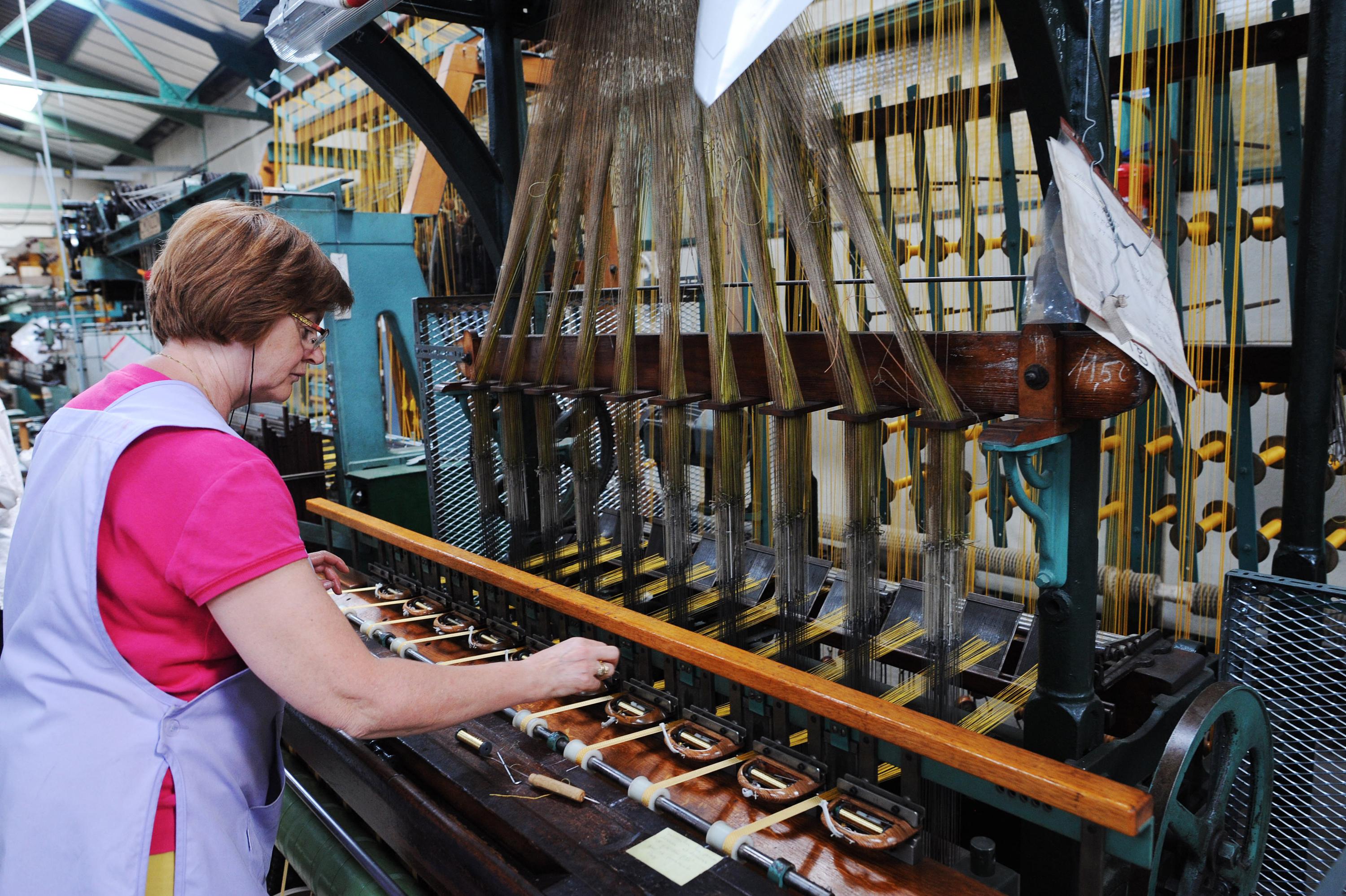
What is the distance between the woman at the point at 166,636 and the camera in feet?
3.42

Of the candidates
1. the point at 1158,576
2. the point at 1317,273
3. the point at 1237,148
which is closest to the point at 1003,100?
the point at 1237,148

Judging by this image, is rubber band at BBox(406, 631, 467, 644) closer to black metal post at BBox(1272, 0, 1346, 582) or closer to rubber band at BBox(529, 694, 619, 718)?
rubber band at BBox(529, 694, 619, 718)

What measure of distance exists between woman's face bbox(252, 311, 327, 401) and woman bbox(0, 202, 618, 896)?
50mm

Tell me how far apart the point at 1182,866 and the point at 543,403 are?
1.57 m

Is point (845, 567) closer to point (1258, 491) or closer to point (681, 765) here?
point (681, 765)

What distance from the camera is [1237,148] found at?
3104 mm

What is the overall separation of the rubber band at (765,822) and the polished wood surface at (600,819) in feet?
0.06

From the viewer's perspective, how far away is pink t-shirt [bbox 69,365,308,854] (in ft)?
3.34

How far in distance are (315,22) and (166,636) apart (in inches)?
53.5

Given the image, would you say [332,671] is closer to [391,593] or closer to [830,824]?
[830,824]

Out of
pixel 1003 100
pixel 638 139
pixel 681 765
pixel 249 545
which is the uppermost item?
pixel 1003 100

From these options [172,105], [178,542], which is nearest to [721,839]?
[178,542]

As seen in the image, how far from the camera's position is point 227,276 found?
1.17 meters

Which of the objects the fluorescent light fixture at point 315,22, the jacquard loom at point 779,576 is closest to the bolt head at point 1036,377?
the jacquard loom at point 779,576
